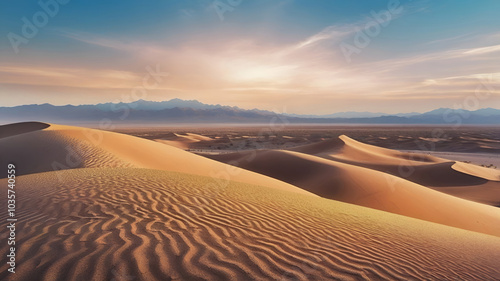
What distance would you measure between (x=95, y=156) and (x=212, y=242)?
1135 cm

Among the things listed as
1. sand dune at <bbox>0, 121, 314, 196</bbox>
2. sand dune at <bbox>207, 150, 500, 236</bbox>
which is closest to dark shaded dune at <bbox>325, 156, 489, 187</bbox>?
sand dune at <bbox>207, 150, 500, 236</bbox>

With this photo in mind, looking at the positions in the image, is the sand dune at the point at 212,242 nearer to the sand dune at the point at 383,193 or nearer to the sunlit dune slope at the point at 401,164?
the sand dune at the point at 383,193

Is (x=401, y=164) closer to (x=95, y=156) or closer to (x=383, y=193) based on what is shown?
(x=383, y=193)

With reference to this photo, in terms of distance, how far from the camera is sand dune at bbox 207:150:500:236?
1125 cm

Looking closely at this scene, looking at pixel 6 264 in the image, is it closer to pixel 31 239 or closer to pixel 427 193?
pixel 31 239

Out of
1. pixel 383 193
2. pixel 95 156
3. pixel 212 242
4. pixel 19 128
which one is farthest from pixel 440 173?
pixel 19 128

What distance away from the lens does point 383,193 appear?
13.6 metres

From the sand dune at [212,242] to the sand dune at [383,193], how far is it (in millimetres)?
6369

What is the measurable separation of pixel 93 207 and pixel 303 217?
4088mm

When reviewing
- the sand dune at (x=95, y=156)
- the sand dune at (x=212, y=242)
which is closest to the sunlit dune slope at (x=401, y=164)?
the sand dune at (x=95, y=156)

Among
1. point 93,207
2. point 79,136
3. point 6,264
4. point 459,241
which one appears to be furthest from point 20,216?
point 79,136

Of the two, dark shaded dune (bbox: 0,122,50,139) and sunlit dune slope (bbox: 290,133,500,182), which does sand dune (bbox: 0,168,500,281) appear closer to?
sunlit dune slope (bbox: 290,133,500,182)

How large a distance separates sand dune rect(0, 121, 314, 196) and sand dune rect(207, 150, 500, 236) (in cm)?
302

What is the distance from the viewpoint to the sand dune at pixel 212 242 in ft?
10.3
